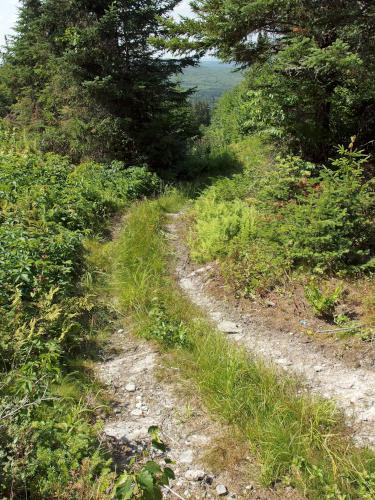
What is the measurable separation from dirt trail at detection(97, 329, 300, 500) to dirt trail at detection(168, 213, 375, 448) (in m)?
1.02

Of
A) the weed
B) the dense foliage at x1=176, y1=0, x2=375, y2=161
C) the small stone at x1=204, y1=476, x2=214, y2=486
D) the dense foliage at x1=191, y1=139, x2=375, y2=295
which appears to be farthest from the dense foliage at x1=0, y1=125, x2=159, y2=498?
the dense foliage at x1=176, y1=0, x2=375, y2=161

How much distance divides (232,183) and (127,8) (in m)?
5.64

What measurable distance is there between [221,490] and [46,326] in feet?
8.28

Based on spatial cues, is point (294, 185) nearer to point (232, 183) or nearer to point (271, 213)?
point (271, 213)

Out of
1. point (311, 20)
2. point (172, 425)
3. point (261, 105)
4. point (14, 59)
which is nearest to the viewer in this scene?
point (172, 425)

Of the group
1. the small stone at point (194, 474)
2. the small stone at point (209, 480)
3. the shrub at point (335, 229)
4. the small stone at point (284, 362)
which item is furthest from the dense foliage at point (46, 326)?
the shrub at point (335, 229)

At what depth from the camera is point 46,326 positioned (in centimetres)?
441

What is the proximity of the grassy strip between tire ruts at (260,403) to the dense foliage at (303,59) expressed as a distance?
14.4 ft

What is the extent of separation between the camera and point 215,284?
20.1 ft

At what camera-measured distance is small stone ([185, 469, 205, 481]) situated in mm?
3064

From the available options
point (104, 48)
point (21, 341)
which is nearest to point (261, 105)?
point (104, 48)

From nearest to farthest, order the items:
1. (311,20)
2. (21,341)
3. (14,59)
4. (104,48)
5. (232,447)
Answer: (232,447) < (21,341) < (311,20) < (104,48) < (14,59)

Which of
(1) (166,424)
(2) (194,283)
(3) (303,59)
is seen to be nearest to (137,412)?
(1) (166,424)

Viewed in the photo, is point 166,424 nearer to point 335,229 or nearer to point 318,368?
point 318,368
